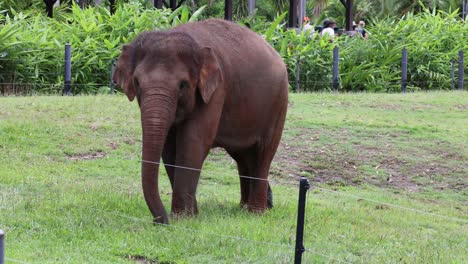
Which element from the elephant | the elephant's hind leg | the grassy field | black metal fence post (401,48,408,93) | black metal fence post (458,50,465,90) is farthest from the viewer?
black metal fence post (458,50,465,90)

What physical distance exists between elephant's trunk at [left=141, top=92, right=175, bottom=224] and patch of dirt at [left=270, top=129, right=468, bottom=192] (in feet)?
17.3

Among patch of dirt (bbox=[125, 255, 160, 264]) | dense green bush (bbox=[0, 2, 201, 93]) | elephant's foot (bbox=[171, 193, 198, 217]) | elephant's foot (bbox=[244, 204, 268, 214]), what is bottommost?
elephant's foot (bbox=[244, 204, 268, 214])

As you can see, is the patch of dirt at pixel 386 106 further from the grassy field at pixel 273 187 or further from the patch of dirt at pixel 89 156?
the patch of dirt at pixel 89 156

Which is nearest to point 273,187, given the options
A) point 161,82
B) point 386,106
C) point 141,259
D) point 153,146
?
point 161,82

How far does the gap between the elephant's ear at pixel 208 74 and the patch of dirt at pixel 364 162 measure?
4695 millimetres

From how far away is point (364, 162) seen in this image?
47.7ft

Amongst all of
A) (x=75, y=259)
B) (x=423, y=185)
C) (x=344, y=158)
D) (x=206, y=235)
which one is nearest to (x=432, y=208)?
(x=423, y=185)

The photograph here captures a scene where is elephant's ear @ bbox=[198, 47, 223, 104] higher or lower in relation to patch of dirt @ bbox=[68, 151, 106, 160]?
higher

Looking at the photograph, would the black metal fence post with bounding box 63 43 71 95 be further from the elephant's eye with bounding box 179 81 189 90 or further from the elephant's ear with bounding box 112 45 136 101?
the elephant's eye with bounding box 179 81 189 90

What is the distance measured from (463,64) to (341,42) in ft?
11.4

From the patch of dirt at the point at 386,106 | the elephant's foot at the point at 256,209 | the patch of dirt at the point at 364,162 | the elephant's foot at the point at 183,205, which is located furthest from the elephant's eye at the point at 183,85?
the patch of dirt at the point at 386,106

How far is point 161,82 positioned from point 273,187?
4210 millimetres

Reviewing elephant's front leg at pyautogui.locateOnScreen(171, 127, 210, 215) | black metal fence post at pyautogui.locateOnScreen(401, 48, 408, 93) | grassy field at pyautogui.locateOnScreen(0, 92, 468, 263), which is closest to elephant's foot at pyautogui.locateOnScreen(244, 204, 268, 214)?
grassy field at pyautogui.locateOnScreen(0, 92, 468, 263)

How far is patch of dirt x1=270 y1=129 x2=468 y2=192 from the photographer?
1368 centimetres
